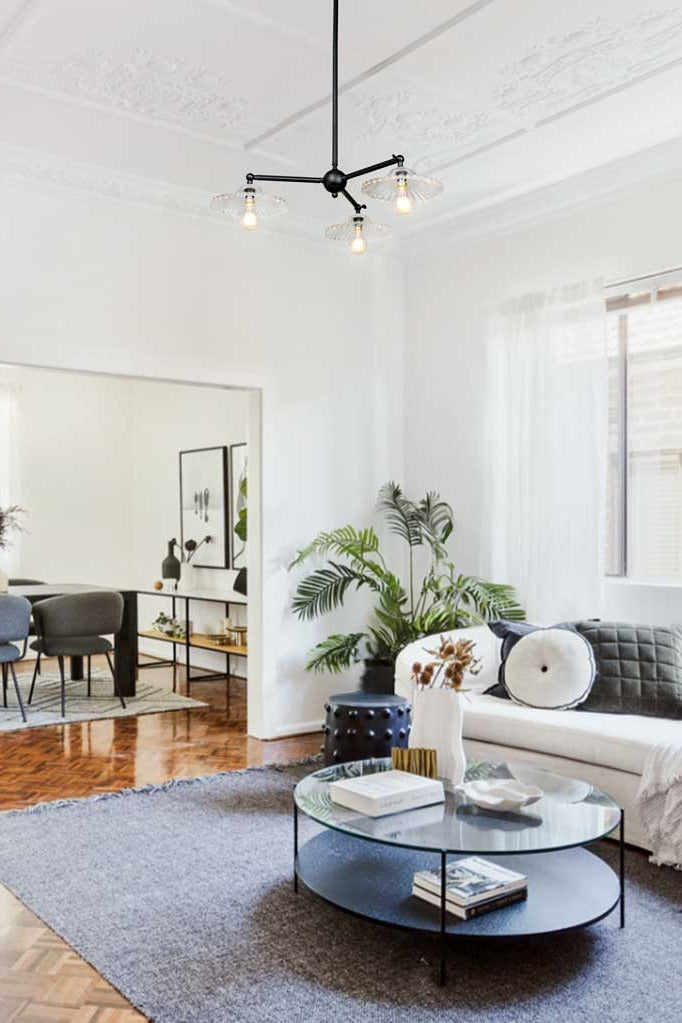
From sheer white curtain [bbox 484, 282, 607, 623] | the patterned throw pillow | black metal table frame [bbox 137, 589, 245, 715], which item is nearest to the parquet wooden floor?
black metal table frame [bbox 137, 589, 245, 715]

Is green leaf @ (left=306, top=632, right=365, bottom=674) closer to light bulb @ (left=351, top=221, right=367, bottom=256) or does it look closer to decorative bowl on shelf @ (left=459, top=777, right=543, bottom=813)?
decorative bowl on shelf @ (left=459, top=777, right=543, bottom=813)

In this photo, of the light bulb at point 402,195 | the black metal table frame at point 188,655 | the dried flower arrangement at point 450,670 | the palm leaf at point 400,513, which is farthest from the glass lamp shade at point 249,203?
the black metal table frame at point 188,655

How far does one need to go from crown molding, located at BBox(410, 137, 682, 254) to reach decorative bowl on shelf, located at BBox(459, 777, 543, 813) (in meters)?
3.24

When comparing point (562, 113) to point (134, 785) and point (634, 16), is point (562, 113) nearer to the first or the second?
point (634, 16)

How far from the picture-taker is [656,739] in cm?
370

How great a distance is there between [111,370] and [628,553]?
3010mm

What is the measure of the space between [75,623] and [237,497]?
2.03 m

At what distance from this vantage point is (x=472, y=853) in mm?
2686

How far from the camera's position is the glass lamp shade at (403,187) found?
3.21 metres

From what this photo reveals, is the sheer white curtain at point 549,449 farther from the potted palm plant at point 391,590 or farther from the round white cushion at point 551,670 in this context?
the round white cushion at point 551,670

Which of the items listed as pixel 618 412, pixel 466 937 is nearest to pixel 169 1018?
pixel 466 937

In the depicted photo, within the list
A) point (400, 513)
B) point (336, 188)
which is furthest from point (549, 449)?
point (336, 188)

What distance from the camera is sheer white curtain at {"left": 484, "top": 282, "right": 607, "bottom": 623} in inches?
203

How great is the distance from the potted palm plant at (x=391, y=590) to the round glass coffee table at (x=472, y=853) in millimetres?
2097
